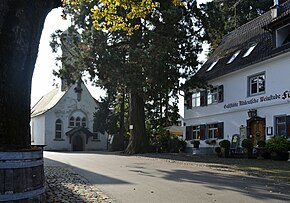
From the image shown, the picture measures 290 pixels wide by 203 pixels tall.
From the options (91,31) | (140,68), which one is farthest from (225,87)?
(91,31)

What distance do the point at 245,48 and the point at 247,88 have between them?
4035mm

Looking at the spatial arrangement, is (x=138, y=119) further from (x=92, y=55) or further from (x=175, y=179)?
(x=175, y=179)

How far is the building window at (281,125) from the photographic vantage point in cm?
2466

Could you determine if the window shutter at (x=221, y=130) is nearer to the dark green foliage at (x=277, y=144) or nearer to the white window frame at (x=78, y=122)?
the dark green foliage at (x=277, y=144)

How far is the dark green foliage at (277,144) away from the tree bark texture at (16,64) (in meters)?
20.5

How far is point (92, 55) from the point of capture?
2745 cm

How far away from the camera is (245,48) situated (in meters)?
30.9

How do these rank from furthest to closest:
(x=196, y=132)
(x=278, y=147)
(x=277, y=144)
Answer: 1. (x=196, y=132)
2. (x=277, y=144)
3. (x=278, y=147)

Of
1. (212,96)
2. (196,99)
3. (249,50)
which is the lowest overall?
(196,99)

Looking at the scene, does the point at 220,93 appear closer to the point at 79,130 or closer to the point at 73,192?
the point at 73,192

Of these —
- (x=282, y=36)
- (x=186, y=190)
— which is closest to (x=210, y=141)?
(x=282, y=36)

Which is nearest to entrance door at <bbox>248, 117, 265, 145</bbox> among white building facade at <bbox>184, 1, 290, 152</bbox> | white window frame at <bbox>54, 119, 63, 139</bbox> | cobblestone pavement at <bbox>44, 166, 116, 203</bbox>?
white building facade at <bbox>184, 1, 290, 152</bbox>

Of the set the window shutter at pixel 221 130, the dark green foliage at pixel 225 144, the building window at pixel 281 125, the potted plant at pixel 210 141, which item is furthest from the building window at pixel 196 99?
the building window at pixel 281 125

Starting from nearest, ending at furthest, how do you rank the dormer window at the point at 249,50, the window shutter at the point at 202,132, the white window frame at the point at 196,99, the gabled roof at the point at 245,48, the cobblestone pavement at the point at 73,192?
1. the cobblestone pavement at the point at 73,192
2. the gabled roof at the point at 245,48
3. the dormer window at the point at 249,50
4. the window shutter at the point at 202,132
5. the white window frame at the point at 196,99
